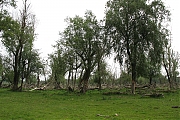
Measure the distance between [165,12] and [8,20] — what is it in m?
21.2

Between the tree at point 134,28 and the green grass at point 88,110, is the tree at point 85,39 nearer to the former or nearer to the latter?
the tree at point 134,28

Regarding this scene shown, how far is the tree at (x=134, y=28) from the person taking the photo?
29438 millimetres

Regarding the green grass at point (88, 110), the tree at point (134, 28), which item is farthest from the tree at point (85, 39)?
the green grass at point (88, 110)

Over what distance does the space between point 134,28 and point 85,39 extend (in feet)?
25.3

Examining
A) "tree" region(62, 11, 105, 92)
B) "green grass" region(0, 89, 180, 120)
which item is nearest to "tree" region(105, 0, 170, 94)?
"tree" region(62, 11, 105, 92)

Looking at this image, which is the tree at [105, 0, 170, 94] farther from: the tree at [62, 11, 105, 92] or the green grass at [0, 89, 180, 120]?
the green grass at [0, 89, 180, 120]

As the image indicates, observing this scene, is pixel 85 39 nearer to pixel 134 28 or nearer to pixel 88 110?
pixel 134 28

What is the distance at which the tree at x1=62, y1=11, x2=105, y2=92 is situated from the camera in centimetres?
3244

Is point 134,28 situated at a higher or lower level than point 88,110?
higher

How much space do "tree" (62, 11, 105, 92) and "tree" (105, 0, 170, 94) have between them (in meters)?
2.65

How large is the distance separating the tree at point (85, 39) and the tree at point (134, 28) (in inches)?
104

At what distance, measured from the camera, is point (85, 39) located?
32656 mm

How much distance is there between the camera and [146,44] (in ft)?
99.5

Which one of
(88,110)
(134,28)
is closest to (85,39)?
(134,28)
